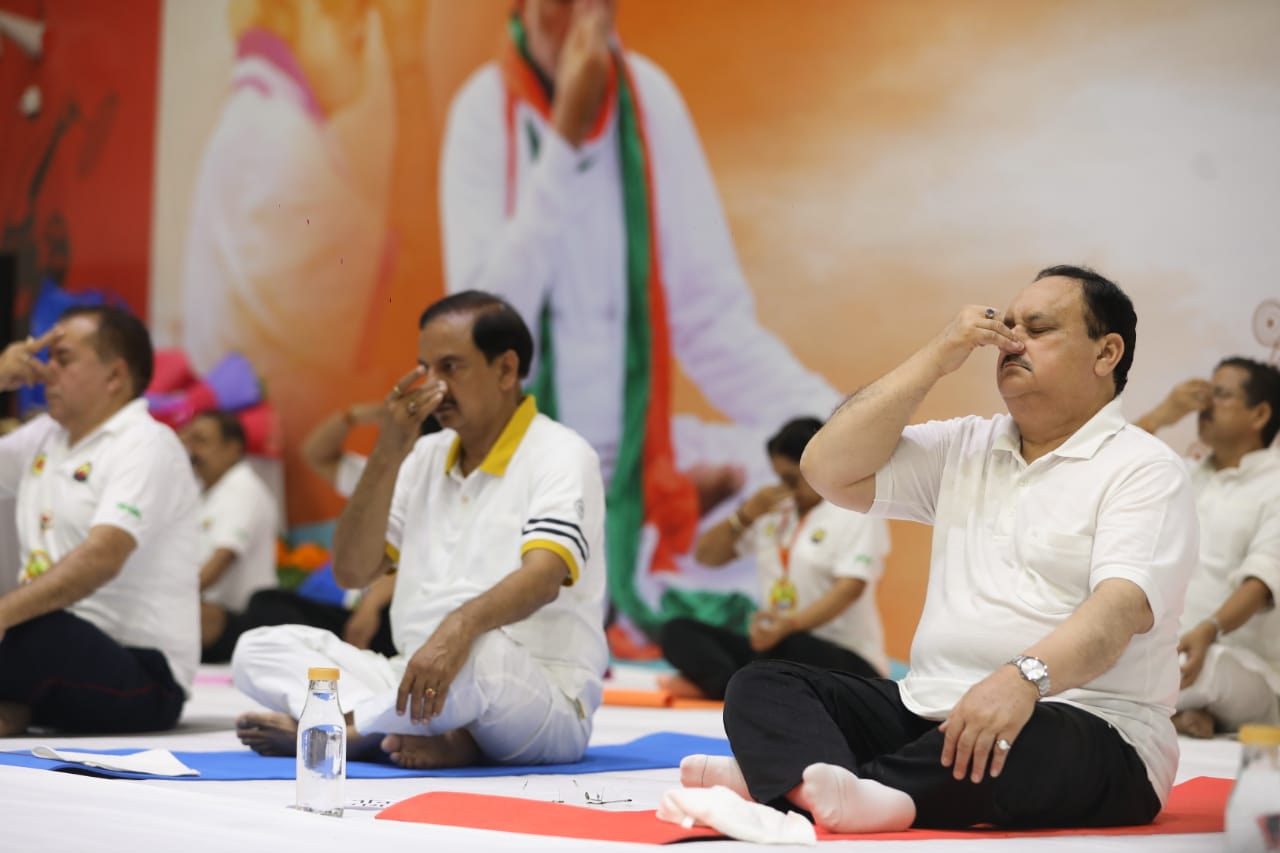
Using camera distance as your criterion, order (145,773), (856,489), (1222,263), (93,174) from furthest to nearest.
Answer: (93,174) < (1222,263) < (145,773) < (856,489)

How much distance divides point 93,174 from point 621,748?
21.7 ft

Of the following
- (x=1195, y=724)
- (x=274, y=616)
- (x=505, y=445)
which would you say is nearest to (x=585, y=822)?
(x=505, y=445)

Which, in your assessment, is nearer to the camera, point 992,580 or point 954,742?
point 954,742

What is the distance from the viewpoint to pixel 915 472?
2656 millimetres

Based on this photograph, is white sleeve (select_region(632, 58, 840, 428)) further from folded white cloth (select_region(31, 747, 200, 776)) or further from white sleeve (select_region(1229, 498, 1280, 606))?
folded white cloth (select_region(31, 747, 200, 776))

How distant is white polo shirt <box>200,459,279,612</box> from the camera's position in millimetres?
6918

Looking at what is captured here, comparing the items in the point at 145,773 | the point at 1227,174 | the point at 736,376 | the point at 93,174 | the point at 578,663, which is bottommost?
the point at 145,773

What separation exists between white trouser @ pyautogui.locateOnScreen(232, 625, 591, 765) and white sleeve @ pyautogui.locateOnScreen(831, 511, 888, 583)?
1748mm

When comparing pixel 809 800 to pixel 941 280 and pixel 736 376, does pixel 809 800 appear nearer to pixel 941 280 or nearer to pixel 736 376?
pixel 941 280

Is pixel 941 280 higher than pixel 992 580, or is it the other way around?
pixel 941 280

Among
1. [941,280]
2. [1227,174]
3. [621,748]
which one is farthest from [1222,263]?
[621,748]

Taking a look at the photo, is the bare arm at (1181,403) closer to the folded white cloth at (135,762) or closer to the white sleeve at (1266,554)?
the white sleeve at (1266,554)

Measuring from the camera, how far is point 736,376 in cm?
675

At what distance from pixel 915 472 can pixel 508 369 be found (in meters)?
1.21
